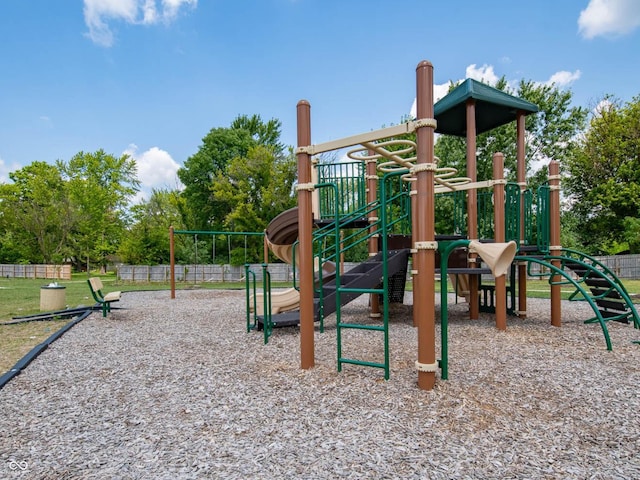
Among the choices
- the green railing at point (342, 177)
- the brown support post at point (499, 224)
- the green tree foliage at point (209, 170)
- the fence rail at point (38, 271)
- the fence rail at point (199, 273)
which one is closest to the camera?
the brown support post at point (499, 224)

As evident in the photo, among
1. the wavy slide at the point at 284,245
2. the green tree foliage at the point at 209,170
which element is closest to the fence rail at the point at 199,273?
the green tree foliage at the point at 209,170

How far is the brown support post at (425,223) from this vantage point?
10.5 feet

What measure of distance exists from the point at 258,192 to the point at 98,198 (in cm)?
1594

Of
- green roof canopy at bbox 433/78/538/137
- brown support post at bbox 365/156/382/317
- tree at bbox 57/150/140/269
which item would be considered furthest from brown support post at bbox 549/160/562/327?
tree at bbox 57/150/140/269

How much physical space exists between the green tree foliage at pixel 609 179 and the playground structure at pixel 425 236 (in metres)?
19.8

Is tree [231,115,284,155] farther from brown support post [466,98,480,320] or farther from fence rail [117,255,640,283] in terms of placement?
brown support post [466,98,480,320]

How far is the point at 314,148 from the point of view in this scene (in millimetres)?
3932

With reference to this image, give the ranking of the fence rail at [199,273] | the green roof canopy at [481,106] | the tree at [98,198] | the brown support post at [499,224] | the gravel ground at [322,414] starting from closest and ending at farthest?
1. the gravel ground at [322,414]
2. the brown support post at [499,224]
3. the green roof canopy at [481,106]
4. the fence rail at [199,273]
5. the tree at [98,198]

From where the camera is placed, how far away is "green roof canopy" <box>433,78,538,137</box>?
6629 mm

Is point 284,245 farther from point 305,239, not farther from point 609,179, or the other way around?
point 609,179

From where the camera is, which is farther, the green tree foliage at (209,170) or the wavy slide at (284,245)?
the green tree foliage at (209,170)

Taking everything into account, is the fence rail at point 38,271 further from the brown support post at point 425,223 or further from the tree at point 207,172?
the brown support post at point 425,223

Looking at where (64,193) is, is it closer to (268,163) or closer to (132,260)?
(132,260)

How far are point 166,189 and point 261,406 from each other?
3536 cm
